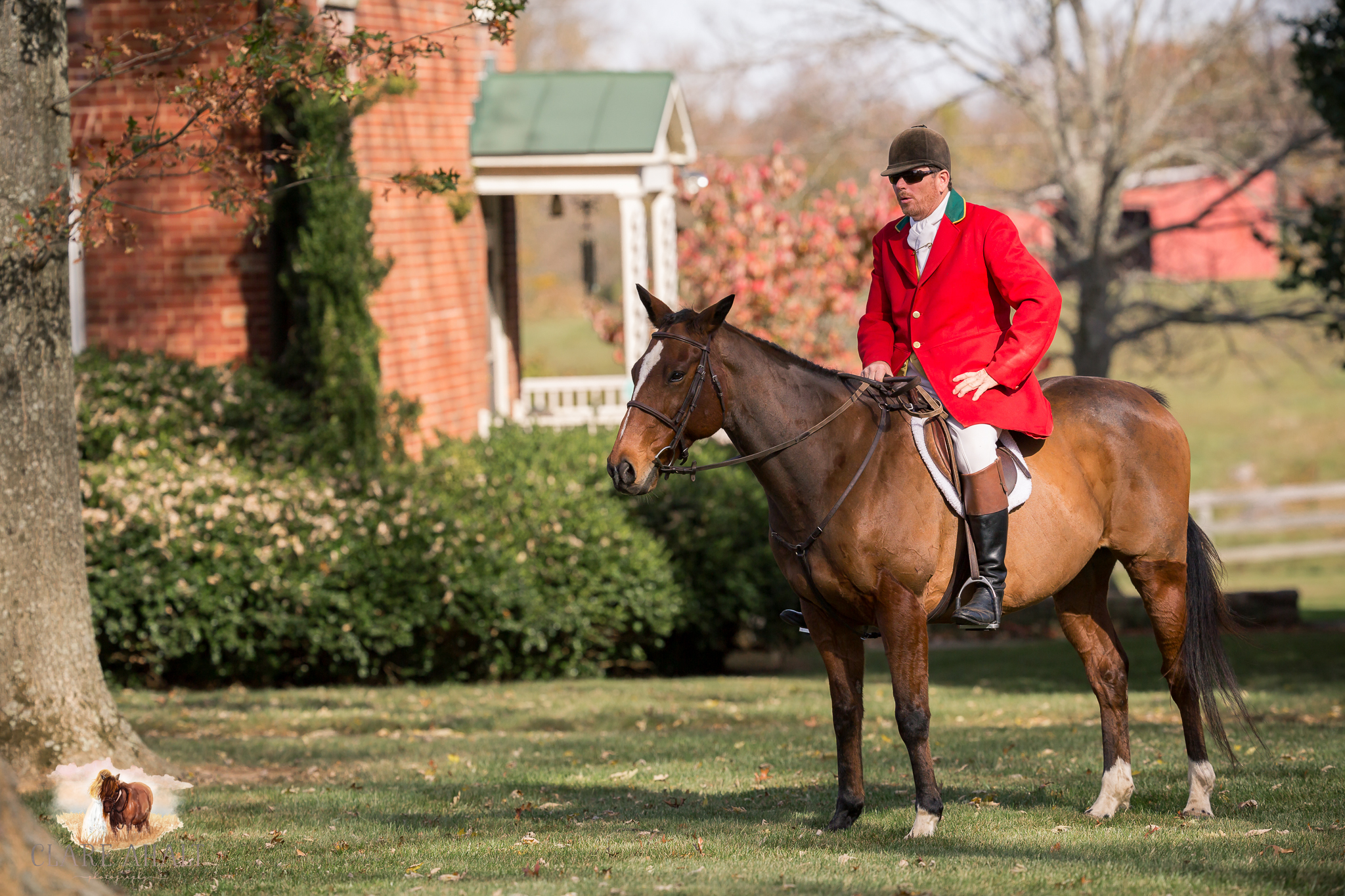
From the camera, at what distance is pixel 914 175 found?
5.42 metres

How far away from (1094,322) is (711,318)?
41.7ft

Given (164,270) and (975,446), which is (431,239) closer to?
(164,270)

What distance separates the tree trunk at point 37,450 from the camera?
6.86 metres

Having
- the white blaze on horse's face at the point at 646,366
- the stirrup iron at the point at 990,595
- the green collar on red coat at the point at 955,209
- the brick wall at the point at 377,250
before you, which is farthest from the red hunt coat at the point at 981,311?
the brick wall at the point at 377,250

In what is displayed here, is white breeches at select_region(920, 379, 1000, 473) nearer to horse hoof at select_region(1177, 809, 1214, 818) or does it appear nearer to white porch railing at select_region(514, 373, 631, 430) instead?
horse hoof at select_region(1177, 809, 1214, 818)

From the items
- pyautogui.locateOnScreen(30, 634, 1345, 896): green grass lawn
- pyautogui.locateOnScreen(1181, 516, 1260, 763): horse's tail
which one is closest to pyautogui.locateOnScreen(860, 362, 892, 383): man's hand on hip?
pyautogui.locateOnScreen(1181, 516, 1260, 763): horse's tail

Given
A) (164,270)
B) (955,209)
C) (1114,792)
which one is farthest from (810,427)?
(164,270)

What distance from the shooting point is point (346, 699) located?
1017cm

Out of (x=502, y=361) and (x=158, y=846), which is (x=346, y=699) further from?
(x=502, y=361)

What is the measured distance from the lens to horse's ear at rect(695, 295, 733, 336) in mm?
5004

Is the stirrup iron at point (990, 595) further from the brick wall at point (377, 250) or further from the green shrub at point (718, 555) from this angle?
the brick wall at point (377, 250)

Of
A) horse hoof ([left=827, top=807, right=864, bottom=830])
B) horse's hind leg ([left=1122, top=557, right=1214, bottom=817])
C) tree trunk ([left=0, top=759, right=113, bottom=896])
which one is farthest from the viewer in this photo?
horse's hind leg ([left=1122, top=557, right=1214, bottom=817])

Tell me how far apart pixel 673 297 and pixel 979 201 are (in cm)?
469

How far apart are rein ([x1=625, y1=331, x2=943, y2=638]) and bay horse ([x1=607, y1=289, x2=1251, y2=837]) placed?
0.01m
